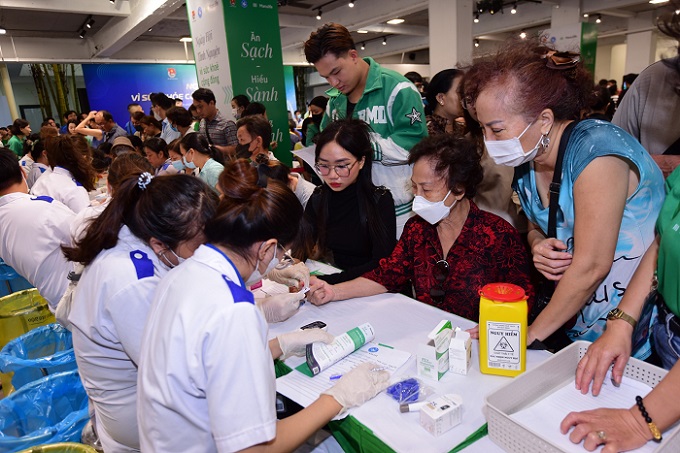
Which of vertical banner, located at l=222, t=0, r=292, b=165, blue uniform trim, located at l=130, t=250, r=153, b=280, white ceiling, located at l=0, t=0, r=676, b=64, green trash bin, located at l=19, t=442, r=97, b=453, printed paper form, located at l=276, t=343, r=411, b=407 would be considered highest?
white ceiling, located at l=0, t=0, r=676, b=64

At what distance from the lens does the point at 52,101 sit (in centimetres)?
1170

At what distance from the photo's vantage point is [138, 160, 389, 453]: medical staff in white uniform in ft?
3.19

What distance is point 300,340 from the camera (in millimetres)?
1488

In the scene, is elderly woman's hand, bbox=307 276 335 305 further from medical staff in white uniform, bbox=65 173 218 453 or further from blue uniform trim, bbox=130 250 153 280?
blue uniform trim, bbox=130 250 153 280

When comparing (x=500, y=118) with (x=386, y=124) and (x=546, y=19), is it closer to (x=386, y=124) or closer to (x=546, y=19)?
(x=386, y=124)

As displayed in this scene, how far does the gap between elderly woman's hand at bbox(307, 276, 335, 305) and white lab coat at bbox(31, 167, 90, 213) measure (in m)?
2.73

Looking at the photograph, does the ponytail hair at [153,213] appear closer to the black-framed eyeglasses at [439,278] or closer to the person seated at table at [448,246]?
the person seated at table at [448,246]

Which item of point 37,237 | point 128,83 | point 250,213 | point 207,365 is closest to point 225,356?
point 207,365

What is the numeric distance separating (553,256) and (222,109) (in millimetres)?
4832

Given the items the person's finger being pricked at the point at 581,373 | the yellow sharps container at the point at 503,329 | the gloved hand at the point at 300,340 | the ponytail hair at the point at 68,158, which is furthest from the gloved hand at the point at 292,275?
the ponytail hair at the point at 68,158

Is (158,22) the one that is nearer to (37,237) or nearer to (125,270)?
(37,237)

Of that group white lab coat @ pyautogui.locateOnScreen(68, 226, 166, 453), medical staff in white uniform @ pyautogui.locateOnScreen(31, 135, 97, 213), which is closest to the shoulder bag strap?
white lab coat @ pyautogui.locateOnScreen(68, 226, 166, 453)

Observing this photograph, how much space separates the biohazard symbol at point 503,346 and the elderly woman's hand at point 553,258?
335 millimetres

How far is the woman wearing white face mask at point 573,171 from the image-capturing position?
4.04ft
